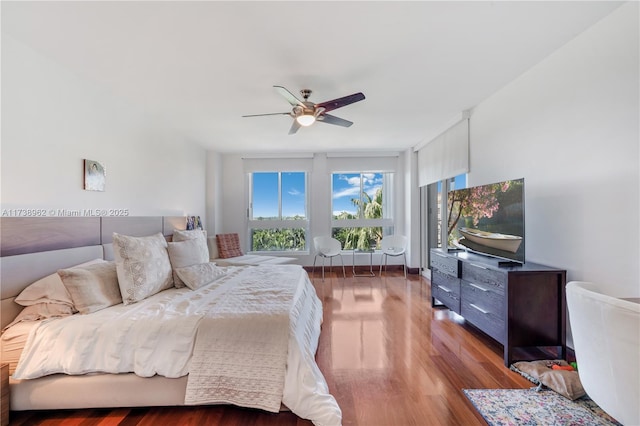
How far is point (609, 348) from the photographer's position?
3.45ft

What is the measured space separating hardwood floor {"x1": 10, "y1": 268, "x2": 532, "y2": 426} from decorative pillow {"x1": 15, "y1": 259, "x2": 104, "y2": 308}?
67cm

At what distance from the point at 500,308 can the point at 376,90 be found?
2.29 meters

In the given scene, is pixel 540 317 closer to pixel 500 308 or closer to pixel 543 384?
pixel 500 308

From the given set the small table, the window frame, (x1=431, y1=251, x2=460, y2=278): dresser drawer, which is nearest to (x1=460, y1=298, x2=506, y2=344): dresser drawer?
(x1=431, y1=251, x2=460, y2=278): dresser drawer

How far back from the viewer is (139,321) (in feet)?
5.36

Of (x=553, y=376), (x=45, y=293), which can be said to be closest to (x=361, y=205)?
(x=553, y=376)

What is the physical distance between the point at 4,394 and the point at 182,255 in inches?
50.9

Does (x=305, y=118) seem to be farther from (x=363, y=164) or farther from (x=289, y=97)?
(x=363, y=164)

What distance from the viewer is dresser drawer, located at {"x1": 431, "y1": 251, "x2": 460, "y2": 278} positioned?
2.83 metres

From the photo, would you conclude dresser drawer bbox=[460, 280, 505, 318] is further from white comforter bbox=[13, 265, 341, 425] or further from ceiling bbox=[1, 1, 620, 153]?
ceiling bbox=[1, 1, 620, 153]

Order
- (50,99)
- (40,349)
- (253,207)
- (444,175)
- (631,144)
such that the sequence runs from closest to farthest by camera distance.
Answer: (40,349)
(631,144)
(50,99)
(444,175)
(253,207)

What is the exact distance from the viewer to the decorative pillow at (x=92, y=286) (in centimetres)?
174

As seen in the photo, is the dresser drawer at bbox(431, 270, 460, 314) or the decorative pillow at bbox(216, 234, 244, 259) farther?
the decorative pillow at bbox(216, 234, 244, 259)

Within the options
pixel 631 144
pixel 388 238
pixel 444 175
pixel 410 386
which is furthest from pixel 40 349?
pixel 388 238
